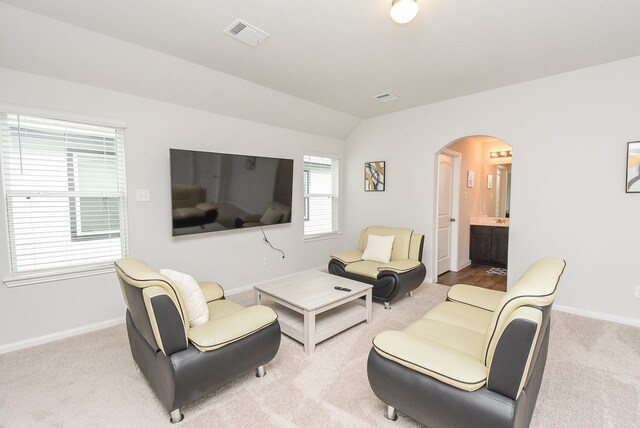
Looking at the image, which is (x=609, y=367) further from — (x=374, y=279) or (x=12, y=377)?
(x=12, y=377)

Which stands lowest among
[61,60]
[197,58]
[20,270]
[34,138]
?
[20,270]

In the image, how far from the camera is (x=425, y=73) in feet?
10.6

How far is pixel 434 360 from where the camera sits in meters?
1.46

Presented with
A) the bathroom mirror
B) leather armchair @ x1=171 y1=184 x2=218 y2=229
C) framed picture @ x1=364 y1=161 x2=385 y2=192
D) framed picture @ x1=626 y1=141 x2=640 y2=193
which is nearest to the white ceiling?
framed picture @ x1=626 y1=141 x2=640 y2=193

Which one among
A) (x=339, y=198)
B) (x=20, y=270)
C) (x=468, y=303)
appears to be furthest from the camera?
(x=339, y=198)

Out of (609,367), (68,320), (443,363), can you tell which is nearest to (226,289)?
(68,320)

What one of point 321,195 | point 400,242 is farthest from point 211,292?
point 321,195

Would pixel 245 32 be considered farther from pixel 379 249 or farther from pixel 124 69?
pixel 379 249

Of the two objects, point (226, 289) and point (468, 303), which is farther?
point (226, 289)

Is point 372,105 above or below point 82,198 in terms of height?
above

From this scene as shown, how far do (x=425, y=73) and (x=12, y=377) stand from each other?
4.58 m

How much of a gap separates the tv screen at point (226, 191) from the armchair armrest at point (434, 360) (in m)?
2.63

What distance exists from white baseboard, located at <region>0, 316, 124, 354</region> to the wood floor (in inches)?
171

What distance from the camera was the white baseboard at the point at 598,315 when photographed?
299cm
